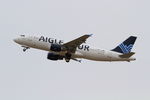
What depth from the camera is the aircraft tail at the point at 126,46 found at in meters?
122

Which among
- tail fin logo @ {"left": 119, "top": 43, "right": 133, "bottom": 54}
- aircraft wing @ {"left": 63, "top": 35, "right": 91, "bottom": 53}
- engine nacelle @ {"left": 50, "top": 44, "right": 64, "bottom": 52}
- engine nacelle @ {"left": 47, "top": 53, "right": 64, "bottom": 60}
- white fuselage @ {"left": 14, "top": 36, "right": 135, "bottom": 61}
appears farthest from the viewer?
tail fin logo @ {"left": 119, "top": 43, "right": 133, "bottom": 54}

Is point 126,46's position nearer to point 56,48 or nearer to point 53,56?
point 53,56

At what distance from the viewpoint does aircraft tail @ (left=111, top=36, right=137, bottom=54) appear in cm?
12212

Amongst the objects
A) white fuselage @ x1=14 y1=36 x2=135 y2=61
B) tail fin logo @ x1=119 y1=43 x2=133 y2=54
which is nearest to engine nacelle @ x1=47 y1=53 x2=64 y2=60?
white fuselage @ x1=14 y1=36 x2=135 y2=61

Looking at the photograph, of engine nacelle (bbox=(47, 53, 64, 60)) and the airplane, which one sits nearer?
the airplane

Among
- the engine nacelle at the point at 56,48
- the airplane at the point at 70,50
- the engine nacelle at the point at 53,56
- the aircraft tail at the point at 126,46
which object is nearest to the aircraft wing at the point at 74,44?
the airplane at the point at 70,50

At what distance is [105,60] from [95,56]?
2468mm

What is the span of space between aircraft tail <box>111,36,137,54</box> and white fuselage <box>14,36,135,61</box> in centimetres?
299

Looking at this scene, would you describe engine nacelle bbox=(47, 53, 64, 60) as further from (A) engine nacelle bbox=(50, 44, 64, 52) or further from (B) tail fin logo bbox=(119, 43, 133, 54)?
(B) tail fin logo bbox=(119, 43, 133, 54)

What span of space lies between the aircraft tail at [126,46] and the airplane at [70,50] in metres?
0.43

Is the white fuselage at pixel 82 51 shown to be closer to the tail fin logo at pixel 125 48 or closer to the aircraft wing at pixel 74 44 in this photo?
the aircraft wing at pixel 74 44

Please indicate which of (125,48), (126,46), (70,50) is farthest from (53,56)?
(126,46)

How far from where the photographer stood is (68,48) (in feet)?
378

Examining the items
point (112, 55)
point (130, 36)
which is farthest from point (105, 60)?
point (130, 36)
